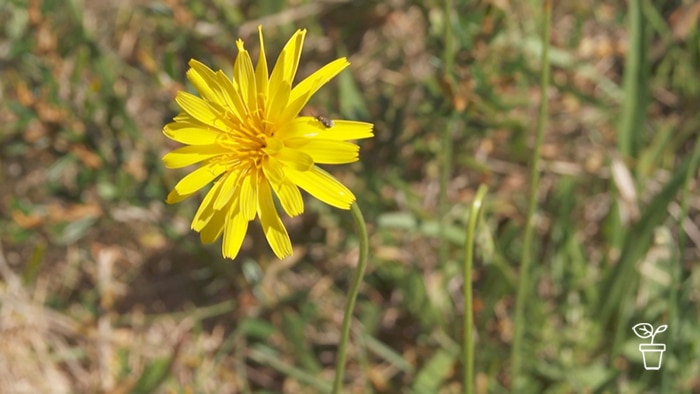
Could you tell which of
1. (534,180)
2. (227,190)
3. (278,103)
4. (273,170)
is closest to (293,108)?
(278,103)

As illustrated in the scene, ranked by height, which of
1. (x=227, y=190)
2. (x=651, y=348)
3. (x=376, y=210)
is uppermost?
(x=227, y=190)

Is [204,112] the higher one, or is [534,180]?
[204,112]

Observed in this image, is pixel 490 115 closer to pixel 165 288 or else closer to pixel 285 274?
pixel 285 274

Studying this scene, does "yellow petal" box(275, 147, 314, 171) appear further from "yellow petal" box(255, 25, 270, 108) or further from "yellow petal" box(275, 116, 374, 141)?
"yellow petal" box(255, 25, 270, 108)

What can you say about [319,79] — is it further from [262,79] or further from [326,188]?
[326,188]

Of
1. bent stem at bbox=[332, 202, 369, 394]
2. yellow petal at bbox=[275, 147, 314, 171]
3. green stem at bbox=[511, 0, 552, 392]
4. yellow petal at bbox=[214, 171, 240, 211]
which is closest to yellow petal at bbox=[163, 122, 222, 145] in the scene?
yellow petal at bbox=[214, 171, 240, 211]

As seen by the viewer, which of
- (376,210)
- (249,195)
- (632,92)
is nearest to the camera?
(249,195)
